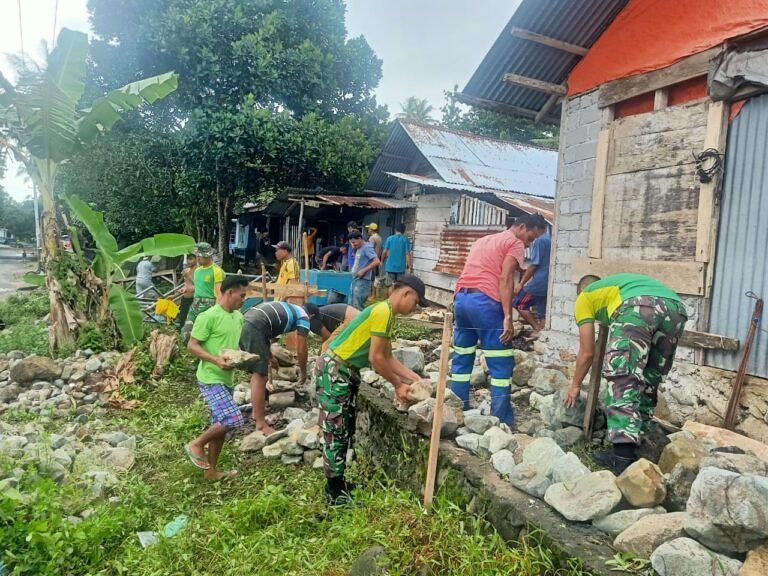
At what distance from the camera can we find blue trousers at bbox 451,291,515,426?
13.6 feet

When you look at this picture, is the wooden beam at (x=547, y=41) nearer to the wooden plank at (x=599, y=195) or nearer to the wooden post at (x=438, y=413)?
the wooden plank at (x=599, y=195)

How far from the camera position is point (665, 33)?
459 cm

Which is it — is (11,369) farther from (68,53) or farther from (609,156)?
(609,156)

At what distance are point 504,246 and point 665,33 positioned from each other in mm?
2451

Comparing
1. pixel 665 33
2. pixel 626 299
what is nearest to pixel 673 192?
pixel 665 33

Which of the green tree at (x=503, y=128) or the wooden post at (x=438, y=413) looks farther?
the green tree at (x=503, y=128)

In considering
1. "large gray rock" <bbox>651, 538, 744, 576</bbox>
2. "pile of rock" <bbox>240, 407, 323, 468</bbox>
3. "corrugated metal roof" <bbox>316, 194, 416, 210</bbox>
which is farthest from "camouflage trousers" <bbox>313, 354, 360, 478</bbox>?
"corrugated metal roof" <bbox>316, 194, 416, 210</bbox>

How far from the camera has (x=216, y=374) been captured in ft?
13.6

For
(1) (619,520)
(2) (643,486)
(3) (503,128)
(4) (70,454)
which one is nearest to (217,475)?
(4) (70,454)

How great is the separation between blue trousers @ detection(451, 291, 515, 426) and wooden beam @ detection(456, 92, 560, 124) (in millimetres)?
2916

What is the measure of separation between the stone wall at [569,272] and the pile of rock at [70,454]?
441 cm

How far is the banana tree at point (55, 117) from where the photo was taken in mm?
7020

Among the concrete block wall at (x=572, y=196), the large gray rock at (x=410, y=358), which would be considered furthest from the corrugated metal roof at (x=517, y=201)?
the large gray rock at (x=410, y=358)

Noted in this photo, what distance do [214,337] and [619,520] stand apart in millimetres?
3146
